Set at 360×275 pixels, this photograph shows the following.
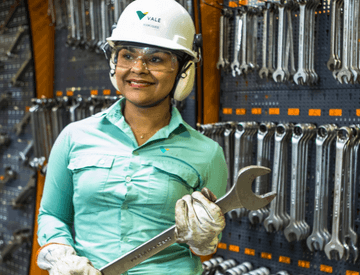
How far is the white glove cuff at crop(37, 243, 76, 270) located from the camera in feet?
4.29

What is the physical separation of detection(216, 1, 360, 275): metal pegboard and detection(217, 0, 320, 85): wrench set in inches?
2.3

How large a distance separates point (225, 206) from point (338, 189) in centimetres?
130

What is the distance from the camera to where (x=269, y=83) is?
8.99 ft

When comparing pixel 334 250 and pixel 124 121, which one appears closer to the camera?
pixel 124 121

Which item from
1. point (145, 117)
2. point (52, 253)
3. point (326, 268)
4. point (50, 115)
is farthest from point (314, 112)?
point (50, 115)

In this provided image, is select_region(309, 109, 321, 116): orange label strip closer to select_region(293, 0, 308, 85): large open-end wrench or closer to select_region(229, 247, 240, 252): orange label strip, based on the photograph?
select_region(293, 0, 308, 85): large open-end wrench

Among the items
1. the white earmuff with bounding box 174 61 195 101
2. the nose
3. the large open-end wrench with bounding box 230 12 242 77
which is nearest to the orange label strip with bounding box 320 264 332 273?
the large open-end wrench with bounding box 230 12 242 77

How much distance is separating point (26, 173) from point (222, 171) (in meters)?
2.93

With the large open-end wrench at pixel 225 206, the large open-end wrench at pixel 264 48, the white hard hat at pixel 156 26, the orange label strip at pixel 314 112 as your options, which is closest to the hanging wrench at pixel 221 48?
the large open-end wrench at pixel 264 48

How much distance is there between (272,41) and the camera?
2.62 m

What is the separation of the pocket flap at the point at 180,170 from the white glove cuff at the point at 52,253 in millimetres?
393

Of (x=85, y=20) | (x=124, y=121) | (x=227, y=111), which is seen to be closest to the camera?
(x=124, y=121)

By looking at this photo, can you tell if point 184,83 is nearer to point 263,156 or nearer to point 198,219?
point 198,219

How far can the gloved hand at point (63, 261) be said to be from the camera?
4.09 ft
